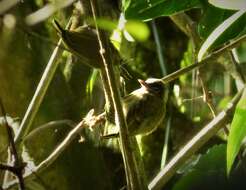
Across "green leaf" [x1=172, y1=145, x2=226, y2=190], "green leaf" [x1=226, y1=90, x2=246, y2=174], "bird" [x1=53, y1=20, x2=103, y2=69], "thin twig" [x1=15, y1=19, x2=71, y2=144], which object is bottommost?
"green leaf" [x1=172, y1=145, x2=226, y2=190]

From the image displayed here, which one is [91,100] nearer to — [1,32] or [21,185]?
[1,32]

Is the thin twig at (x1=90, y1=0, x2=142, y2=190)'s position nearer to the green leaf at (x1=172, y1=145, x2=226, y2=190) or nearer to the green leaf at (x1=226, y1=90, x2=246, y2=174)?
the green leaf at (x1=226, y1=90, x2=246, y2=174)

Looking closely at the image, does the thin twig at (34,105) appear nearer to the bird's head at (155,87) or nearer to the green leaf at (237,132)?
the bird's head at (155,87)

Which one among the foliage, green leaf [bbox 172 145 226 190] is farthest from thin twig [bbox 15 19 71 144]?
green leaf [bbox 172 145 226 190]

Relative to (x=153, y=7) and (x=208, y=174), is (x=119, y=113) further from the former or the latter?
(x=208, y=174)

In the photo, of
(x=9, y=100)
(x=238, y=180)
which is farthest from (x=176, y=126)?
(x=238, y=180)

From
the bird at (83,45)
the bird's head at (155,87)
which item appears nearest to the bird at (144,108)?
the bird's head at (155,87)

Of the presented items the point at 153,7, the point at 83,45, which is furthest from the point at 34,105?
the point at 153,7
